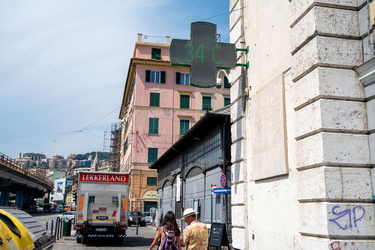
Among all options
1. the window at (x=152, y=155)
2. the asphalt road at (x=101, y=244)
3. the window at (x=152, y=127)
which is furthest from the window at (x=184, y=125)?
the asphalt road at (x=101, y=244)

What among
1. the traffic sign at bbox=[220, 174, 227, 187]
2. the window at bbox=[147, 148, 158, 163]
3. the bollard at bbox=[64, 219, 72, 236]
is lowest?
A: the bollard at bbox=[64, 219, 72, 236]

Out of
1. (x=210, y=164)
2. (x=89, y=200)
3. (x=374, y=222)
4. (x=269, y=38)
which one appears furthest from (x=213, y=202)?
(x=374, y=222)

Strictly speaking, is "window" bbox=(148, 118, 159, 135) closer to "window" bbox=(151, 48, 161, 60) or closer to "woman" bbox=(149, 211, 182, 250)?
"window" bbox=(151, 48, 161, 60)

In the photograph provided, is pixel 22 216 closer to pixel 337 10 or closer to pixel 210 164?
pixel 337 10

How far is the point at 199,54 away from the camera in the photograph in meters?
9.64

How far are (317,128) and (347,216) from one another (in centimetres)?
142

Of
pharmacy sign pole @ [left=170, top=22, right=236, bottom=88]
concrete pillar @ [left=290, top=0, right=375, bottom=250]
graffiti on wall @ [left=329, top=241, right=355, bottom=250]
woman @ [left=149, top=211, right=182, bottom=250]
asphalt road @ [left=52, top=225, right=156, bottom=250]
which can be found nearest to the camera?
graffiti on wall @ [left=329, top=241, right=355, bottom=250]

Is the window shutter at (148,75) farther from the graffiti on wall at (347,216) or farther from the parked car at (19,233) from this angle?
the graffiti on wall at (347,216)

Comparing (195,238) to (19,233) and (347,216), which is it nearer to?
(347,216)

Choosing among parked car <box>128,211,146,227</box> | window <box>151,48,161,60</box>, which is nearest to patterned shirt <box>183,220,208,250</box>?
parked car <box>128,211,146,227</box>

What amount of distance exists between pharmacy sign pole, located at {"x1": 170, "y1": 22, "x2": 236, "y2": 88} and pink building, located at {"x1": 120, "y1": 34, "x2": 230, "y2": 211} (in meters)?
38.0

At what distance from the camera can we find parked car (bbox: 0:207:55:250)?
6.31 metres

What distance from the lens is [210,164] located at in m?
18.8

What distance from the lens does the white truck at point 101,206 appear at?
18.4m
